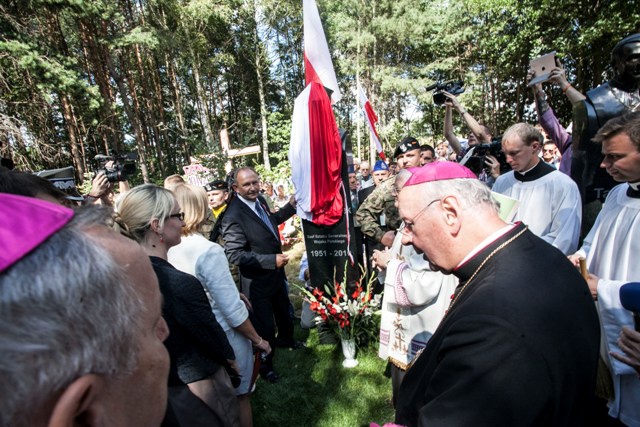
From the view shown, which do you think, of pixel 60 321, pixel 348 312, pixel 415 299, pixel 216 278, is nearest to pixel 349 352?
pixel 348 312

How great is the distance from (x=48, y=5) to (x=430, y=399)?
12.2 m

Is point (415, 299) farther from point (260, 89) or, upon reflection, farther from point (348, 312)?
point (260, 89)

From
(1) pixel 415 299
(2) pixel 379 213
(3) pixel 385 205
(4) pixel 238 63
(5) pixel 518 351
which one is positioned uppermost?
(4) pixel 238 63

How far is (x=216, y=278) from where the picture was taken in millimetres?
2225

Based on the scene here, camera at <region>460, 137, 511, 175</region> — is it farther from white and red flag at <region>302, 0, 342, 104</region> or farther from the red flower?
the red flower

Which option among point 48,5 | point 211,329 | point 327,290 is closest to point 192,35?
point 48,5

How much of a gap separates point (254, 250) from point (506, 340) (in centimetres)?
294

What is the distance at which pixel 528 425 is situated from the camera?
0.95m

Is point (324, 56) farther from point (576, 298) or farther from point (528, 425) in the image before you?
point (528, 425)

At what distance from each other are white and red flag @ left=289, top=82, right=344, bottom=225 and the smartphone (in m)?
2.04

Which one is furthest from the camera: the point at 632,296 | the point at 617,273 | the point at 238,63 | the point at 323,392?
the point at 238,63

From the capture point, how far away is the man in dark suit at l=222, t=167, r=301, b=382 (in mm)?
3488

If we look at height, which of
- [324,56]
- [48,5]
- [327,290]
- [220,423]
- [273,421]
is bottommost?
[273,421]

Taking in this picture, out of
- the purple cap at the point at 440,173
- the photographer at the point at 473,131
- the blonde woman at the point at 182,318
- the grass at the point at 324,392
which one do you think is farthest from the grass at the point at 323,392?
the photographer at the point at 473,131
